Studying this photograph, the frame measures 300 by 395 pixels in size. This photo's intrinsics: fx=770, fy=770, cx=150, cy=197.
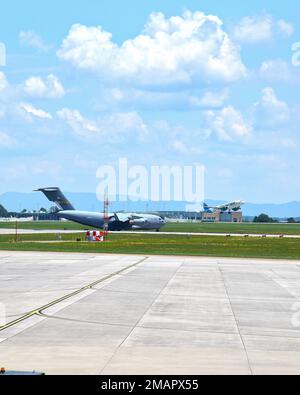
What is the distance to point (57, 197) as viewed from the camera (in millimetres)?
144875

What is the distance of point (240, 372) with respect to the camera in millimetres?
13969

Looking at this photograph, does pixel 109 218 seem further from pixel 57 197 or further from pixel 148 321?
pixel 148 321

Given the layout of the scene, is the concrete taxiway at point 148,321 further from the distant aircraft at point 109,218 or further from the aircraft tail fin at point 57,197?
the aircraft tail fin at point 57,197

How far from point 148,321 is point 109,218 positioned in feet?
391

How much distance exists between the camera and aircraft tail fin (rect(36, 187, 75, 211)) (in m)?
144

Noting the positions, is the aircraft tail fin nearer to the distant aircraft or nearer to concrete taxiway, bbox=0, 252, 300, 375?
the distant aircraft

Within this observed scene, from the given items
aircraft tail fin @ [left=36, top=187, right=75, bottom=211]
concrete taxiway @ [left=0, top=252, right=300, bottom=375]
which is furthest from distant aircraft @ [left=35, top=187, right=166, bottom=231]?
concrete taxiway @ [left=0, top=252, right=300, bottom=375]

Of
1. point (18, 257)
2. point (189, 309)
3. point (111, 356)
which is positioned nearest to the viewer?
point (111, 356)

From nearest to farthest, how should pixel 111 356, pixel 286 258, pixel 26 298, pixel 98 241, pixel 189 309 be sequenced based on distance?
pixel 111 356 → pixel 189 309 → pixel 26 298 → pixel 286 258 → pixel 98 241

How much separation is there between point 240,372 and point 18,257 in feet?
126

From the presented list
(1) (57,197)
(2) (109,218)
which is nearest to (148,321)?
(2) (109,218)

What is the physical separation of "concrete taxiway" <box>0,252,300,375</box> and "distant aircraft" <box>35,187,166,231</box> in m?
98.7
